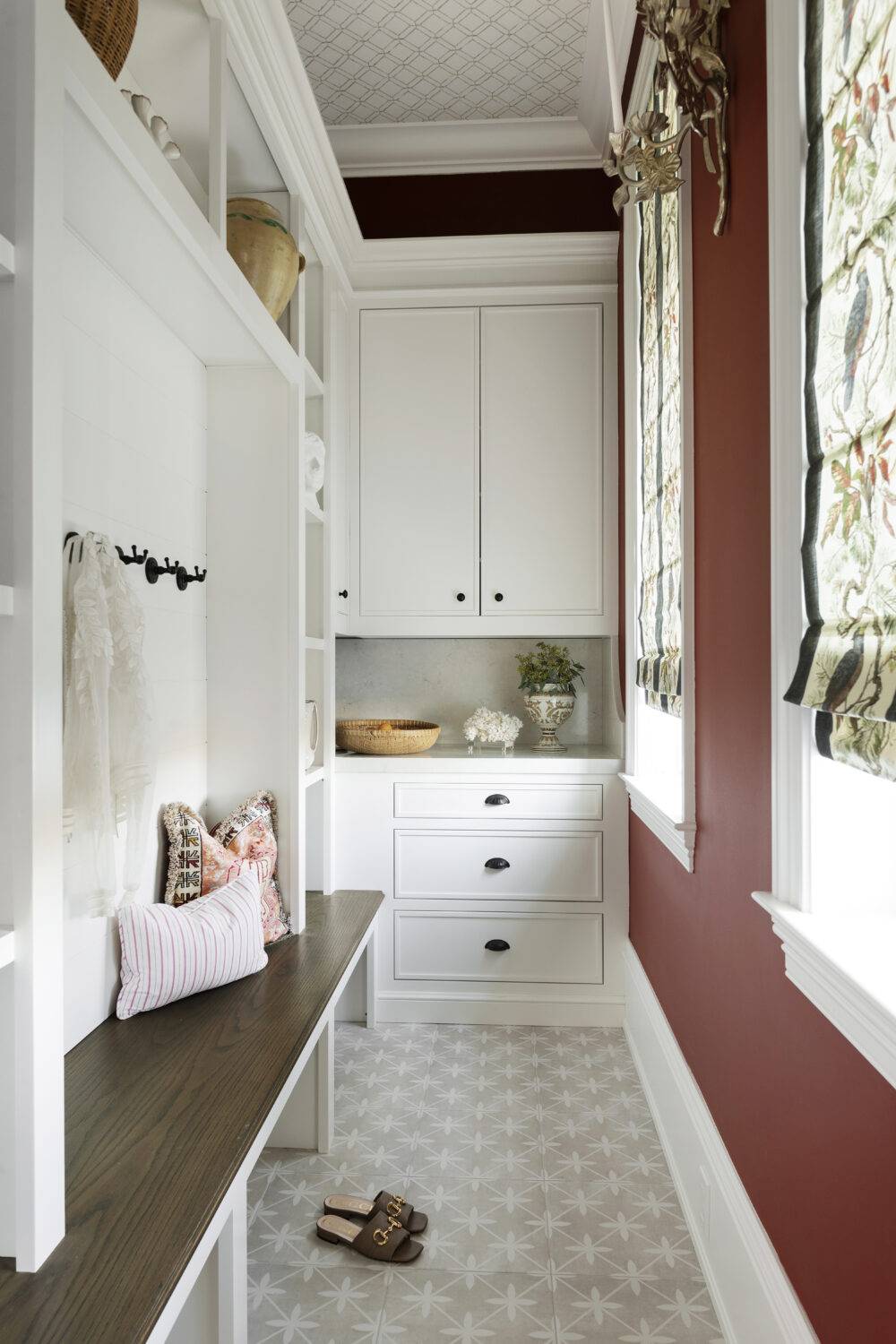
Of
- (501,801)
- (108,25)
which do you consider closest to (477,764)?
(501,801)

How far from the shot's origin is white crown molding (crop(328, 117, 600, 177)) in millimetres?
3219

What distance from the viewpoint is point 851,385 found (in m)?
1.04

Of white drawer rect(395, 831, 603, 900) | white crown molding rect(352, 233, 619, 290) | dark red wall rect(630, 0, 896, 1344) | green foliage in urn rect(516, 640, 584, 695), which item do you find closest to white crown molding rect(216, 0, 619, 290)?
white crown molding rect(352, 233, 619, 290)

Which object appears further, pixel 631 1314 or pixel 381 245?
pixel 381 245

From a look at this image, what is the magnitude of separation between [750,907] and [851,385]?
86 cm

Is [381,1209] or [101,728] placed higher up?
[101,728]

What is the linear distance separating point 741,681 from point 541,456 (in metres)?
1.80

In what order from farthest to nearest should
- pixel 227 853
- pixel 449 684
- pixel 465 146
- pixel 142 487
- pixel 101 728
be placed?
pixel 449 684 → pixel 465 146 → pixel 227 853 → pixel 142 487 → pixel 101 728

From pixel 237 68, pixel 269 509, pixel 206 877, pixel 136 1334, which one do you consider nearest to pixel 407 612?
pixel 269 509

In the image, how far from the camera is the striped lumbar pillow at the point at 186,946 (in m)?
1.77

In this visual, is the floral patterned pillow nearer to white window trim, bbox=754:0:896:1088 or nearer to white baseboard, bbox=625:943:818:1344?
white baseboard, bbox=625:943:818:1344

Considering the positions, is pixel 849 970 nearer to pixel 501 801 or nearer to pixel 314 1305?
pixel 314 1305

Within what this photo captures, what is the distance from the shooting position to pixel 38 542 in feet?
3.27

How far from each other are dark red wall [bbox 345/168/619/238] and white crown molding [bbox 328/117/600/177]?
1.2 inches
